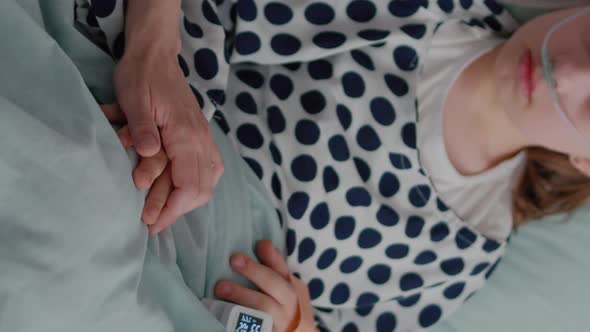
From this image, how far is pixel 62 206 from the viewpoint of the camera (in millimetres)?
594

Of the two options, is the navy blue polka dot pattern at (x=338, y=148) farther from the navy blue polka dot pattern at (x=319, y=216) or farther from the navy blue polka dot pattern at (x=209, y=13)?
the navy blue polka dot pattern at (x=209, y=13)

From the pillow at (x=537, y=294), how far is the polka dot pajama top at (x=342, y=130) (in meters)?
0.19

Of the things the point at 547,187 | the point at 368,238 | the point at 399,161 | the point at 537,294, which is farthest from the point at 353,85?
the point at 537,294

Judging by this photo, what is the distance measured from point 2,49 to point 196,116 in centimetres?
27

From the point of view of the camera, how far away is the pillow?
1.22 meters

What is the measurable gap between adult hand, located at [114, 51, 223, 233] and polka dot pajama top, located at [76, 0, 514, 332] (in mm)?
165

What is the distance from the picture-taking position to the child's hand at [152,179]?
70 cm

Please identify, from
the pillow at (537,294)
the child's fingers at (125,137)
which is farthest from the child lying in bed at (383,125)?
the child's fingers at (125,137)

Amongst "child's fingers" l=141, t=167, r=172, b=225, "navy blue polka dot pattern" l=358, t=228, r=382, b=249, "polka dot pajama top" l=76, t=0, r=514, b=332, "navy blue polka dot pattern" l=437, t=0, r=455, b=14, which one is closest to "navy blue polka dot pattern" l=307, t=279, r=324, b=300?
"polka dot pajama top" l=76, t=0, r=514, b=332

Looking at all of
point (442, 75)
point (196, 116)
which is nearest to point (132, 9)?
point (196, 116)

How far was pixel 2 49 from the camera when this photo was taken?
23.6 inches

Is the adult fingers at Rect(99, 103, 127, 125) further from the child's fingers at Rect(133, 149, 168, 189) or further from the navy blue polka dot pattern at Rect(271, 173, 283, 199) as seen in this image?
the navy blue polka dot pattern at Rect(271, 173, 283, 199)

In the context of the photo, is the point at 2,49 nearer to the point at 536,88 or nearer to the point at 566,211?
the point at 536,88

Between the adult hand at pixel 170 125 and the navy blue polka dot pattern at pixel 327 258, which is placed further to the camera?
the navy blue polka dot pattern at pixel 327 258
